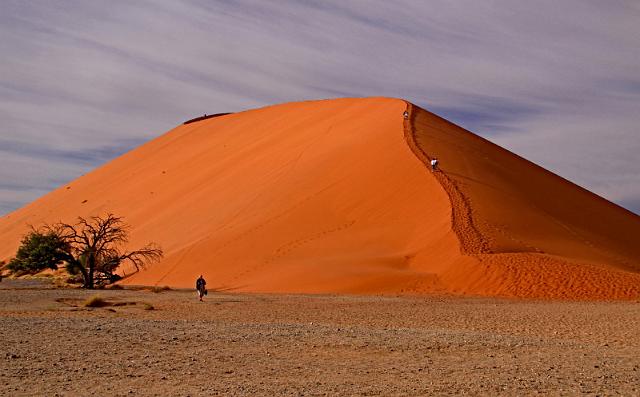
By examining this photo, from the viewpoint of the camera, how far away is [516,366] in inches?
433

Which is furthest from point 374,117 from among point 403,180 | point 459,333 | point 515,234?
point 459,333

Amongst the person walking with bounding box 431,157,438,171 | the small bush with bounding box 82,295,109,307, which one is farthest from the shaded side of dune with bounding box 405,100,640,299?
the small bush with bounding box 82,295,109,307

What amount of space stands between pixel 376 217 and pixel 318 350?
868 inches

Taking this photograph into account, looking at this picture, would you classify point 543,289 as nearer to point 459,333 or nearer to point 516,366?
point 459,333

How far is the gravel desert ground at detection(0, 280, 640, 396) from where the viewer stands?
9.46 metres

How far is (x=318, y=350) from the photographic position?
1255cm

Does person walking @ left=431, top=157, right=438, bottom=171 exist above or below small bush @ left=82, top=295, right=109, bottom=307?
above

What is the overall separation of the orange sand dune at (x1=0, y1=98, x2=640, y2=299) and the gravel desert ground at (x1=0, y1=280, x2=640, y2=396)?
21.1 feet

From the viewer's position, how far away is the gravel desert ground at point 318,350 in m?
9.46

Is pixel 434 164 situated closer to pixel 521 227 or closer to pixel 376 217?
pixel 376 217

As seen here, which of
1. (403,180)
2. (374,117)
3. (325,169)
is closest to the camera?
(403,180)

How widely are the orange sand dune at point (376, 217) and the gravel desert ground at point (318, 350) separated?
6425 millimetres

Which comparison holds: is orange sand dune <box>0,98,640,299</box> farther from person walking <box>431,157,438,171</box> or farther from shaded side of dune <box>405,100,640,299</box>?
person walking <box>431,157,438,171</box>

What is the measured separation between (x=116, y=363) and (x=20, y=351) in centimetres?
176
